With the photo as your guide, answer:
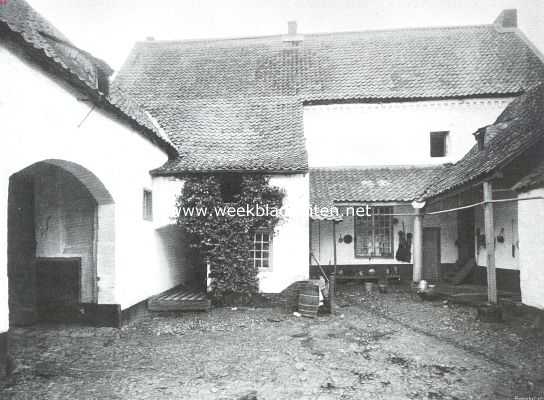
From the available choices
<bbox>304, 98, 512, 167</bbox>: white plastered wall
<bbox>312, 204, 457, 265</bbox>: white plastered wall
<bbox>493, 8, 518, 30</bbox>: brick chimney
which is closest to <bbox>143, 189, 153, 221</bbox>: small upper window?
<bbox>312, 204, 457, 265</bbox>: white plastered wall

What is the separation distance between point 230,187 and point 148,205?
2.36 meters

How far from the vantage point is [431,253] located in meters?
15.3

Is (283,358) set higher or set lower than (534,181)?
lower

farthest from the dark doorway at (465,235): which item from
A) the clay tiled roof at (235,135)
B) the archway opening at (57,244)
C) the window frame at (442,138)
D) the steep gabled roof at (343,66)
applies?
the archway opening at (57,244)

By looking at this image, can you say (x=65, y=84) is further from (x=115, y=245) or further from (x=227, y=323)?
(x=227, y=323)

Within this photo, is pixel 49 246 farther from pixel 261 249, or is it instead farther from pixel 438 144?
pixel 438 144

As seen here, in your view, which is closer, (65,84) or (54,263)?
(65,84)

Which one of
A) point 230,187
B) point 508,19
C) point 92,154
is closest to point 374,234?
point 230,187

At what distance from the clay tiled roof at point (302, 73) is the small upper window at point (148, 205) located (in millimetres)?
2220

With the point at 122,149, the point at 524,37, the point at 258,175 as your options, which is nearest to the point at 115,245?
the point at 122,149

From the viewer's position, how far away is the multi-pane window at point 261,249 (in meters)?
11.3

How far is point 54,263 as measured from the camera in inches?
360

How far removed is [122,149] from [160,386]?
18.1 ft

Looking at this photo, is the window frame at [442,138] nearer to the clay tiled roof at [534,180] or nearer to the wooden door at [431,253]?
the wooden door at [431,253]
